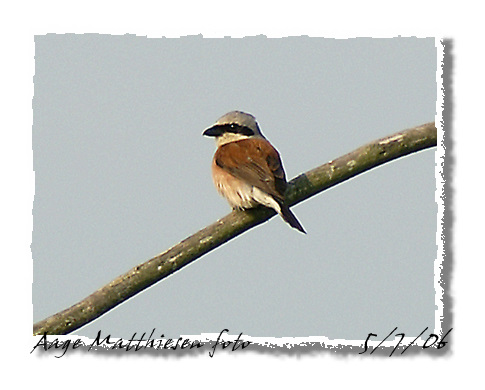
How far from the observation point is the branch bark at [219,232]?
334 cm

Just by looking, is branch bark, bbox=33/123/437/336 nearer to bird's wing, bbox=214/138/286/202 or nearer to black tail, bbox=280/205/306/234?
black tail, bbox=280/205/306/234

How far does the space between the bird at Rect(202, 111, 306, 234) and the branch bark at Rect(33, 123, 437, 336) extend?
16 centimetres

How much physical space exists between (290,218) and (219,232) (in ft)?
1.90

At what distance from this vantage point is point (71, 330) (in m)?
3.37

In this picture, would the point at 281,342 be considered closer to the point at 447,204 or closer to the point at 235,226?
the point at 235,226

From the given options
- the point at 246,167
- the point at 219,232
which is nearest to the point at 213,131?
the point at 246,167

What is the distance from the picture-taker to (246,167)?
448 cm

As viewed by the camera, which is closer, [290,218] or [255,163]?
[290,218]

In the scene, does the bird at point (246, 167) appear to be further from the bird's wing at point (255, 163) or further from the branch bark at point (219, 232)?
the branch bark at point (219, 232)

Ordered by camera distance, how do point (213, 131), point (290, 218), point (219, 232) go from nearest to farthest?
point (219, 232), point (290, 218), point (213, 131)

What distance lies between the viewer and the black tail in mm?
3856

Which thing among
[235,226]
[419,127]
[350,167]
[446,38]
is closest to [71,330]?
[235,226]

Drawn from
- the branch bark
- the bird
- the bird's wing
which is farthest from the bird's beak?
the branch bark

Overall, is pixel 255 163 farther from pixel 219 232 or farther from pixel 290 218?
pixel 219 232
